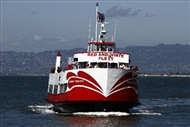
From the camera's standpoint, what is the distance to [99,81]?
4881 centimetres

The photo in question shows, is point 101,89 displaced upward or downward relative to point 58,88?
downward

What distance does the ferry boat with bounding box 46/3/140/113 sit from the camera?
48.9 metres

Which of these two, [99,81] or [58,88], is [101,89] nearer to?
[99,81]

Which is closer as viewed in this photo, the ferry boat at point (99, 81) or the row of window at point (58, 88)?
the ferry boat at point (99, 81)

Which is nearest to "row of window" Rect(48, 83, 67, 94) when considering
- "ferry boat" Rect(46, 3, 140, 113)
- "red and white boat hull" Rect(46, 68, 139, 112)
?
"ferry boat" Rect(46, 3, 140, 113)

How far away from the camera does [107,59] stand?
165ft

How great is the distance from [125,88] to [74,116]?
462 centimetres

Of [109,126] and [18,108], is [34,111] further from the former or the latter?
[109,126]

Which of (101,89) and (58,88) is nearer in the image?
(101,89)

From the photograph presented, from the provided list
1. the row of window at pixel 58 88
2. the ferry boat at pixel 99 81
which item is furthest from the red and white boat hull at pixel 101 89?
the row of window at pixel 58 88

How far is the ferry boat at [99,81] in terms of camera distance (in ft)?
160

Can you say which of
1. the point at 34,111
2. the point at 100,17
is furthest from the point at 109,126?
the point at 34,111

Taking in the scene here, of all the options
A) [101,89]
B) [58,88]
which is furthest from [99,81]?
[58,88]

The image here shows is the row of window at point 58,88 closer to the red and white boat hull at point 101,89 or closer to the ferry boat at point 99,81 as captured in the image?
the ferry boat at point 99,81
